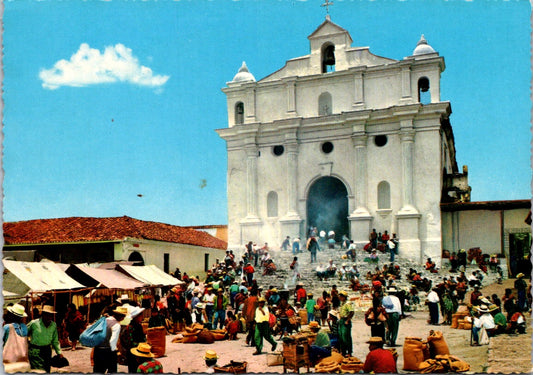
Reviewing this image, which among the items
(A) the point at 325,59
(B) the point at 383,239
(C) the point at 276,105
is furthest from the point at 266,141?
(B) the point at 383,239

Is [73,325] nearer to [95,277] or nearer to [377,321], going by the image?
[95,277]

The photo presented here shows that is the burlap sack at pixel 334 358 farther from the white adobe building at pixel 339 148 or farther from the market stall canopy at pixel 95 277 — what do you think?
the white adobe building at pixel 339 148

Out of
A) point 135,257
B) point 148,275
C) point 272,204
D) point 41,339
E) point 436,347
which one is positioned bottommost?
point 436,347

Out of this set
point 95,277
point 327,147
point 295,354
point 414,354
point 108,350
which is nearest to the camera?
point 108,350

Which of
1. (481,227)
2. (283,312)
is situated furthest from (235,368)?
(481,227)

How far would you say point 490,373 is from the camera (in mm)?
9398

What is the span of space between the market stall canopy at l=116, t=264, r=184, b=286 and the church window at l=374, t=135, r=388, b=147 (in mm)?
8777

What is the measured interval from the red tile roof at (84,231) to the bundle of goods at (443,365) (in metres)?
14.3

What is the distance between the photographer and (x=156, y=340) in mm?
12148

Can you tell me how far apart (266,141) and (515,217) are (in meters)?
9.64

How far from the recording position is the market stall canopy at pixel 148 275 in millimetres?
17172

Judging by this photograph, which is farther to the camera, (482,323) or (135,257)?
(135,257)

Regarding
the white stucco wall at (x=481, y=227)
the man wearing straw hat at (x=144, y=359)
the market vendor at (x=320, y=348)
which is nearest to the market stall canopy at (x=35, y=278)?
the man wearing straw hat at (x=144, y=359)

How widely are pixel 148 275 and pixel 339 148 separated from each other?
28.0ft
